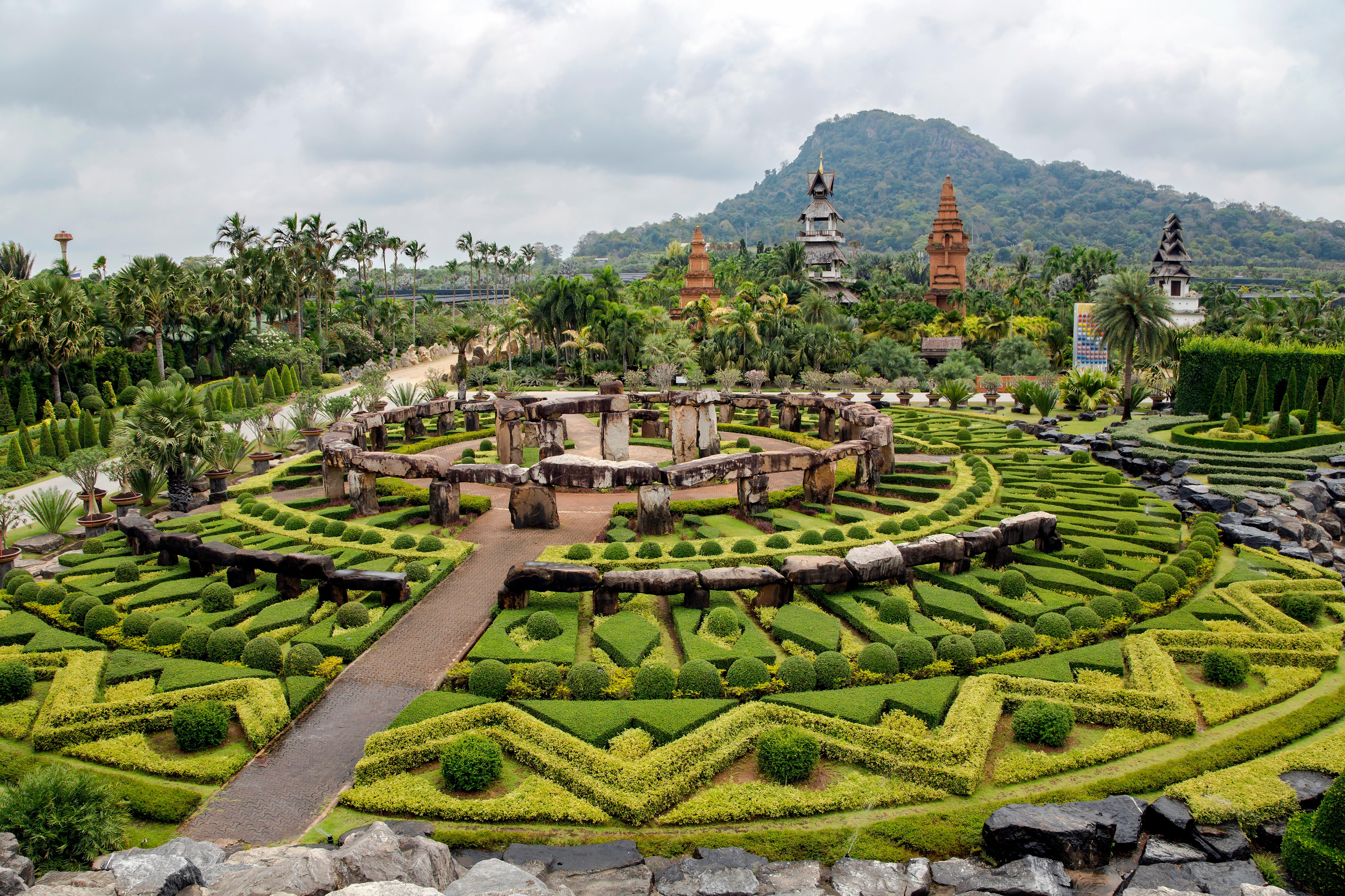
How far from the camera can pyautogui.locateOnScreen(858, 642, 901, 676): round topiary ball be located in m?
19.0

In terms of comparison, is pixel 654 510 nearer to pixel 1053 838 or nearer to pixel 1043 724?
pixel 1043 724

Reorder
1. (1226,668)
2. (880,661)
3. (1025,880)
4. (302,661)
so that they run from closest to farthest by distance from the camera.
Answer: (1025,880)
(1226,668)
(880,661)
(302,661)

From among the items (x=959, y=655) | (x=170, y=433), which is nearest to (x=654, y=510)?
(x=959, y=655)

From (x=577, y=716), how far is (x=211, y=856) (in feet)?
20.8

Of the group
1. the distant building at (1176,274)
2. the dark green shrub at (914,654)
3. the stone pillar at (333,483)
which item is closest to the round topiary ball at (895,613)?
the dark green shrub at (914,654)

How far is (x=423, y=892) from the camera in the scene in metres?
11.2

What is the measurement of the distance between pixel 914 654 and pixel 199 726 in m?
14.3

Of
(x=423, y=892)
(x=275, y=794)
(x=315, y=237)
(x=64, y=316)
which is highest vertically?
(x=315, y=237)

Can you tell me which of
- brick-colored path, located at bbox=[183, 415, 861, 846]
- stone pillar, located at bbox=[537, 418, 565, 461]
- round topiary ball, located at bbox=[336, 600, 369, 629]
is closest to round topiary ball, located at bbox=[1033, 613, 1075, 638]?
brick-colored path, located at bbox=[183, 415, 861, 846]

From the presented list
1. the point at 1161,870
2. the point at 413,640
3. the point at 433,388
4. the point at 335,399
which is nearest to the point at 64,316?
the point at 335,399

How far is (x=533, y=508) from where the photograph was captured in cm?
2966

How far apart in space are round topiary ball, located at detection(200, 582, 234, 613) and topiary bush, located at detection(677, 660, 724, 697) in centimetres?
1220

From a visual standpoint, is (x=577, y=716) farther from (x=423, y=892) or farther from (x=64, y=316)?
(x=64, y=316)

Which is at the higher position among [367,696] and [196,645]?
[196,645]
